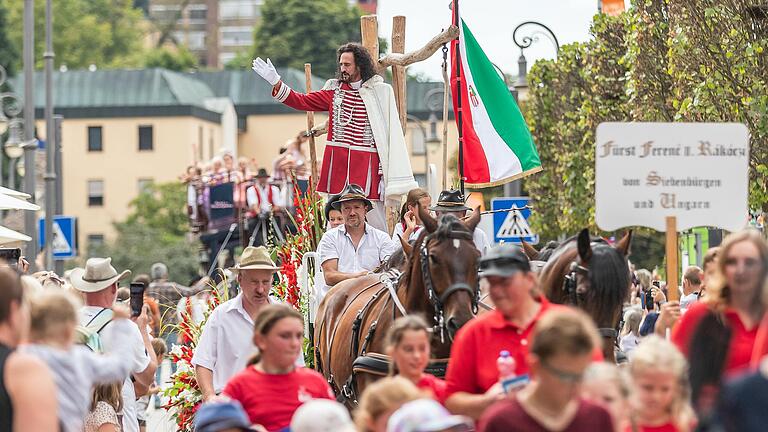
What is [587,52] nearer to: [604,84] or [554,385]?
[604,84]

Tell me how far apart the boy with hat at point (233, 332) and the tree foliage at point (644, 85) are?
1058 centimetres

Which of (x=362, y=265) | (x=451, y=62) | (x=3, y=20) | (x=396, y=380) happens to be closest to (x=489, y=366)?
(x=396, y=380)

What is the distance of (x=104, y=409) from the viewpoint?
11562 mm

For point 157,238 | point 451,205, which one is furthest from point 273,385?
point 157,238

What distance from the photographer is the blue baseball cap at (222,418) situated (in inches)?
315

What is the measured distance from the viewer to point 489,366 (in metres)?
8.08

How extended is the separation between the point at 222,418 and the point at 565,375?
2063 mm

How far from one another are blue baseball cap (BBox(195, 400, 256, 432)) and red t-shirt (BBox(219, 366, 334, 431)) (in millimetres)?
555

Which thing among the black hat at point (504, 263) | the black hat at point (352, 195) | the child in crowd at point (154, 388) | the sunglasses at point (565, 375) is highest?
the black hat at point (352, 195)

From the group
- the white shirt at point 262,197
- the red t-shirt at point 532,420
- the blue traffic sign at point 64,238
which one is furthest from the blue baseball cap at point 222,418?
the white shirt at point 262,197

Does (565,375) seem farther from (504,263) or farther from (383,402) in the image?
(504,263)

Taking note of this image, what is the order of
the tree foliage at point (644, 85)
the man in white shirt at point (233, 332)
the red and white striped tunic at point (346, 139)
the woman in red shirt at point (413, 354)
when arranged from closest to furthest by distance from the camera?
the woman in red shirt at point (413, 354), the man in white shirt at point (233, 332), the red and white striped tunic at point (346, 139), the tree foliage at point (644, 85)

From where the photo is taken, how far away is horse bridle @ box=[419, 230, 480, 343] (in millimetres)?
10266

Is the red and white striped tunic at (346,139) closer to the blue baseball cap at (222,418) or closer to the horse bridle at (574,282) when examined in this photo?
the horse bridle at (574,282)
